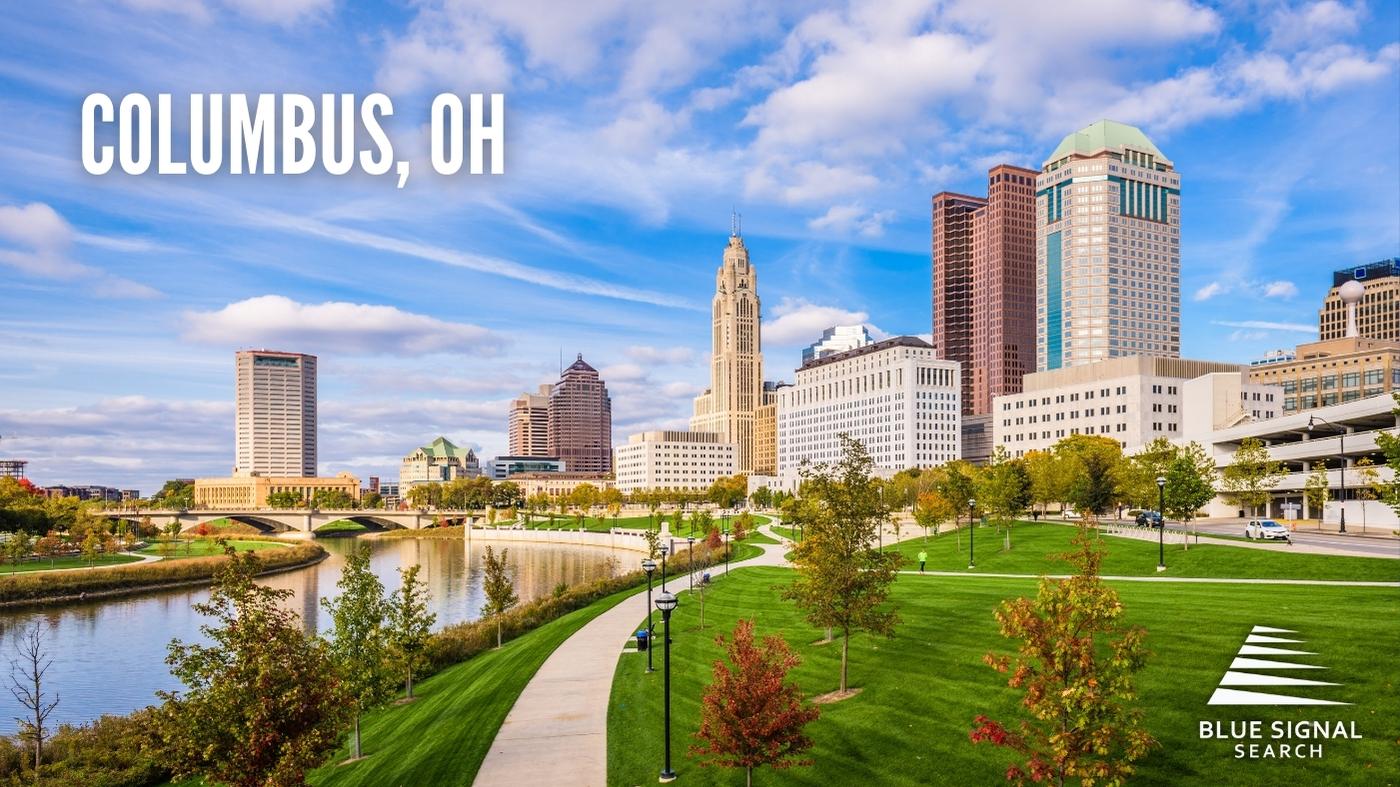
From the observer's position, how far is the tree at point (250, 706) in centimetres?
1856

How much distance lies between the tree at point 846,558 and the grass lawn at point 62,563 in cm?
9044

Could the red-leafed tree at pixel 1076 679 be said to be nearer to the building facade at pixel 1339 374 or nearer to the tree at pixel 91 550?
the tree at pixel 91 550

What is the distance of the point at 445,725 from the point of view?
28516 mm

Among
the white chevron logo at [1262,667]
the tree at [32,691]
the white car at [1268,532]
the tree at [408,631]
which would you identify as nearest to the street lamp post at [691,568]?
the tree at [408,631]

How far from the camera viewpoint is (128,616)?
240 ft

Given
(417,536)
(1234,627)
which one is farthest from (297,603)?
(417,536)

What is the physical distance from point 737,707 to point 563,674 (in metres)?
15.3

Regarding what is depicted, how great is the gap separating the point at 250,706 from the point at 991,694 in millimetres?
18195

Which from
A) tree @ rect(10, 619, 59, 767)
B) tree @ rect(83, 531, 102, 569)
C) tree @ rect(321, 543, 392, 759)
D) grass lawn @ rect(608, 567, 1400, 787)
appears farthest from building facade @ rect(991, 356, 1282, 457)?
tree @ rect(10, 619, 59, 767)

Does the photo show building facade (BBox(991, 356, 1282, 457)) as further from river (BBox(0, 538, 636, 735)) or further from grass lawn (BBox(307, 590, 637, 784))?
grass lawn (BBox(307, 590, 637, 784))

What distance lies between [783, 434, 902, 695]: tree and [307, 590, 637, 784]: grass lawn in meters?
10.7

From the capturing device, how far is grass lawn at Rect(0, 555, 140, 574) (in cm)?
9306

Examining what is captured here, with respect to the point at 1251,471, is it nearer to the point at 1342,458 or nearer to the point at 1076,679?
the point at 1342,458

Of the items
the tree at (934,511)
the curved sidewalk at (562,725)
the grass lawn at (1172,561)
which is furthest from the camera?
the tree at (934,511)
